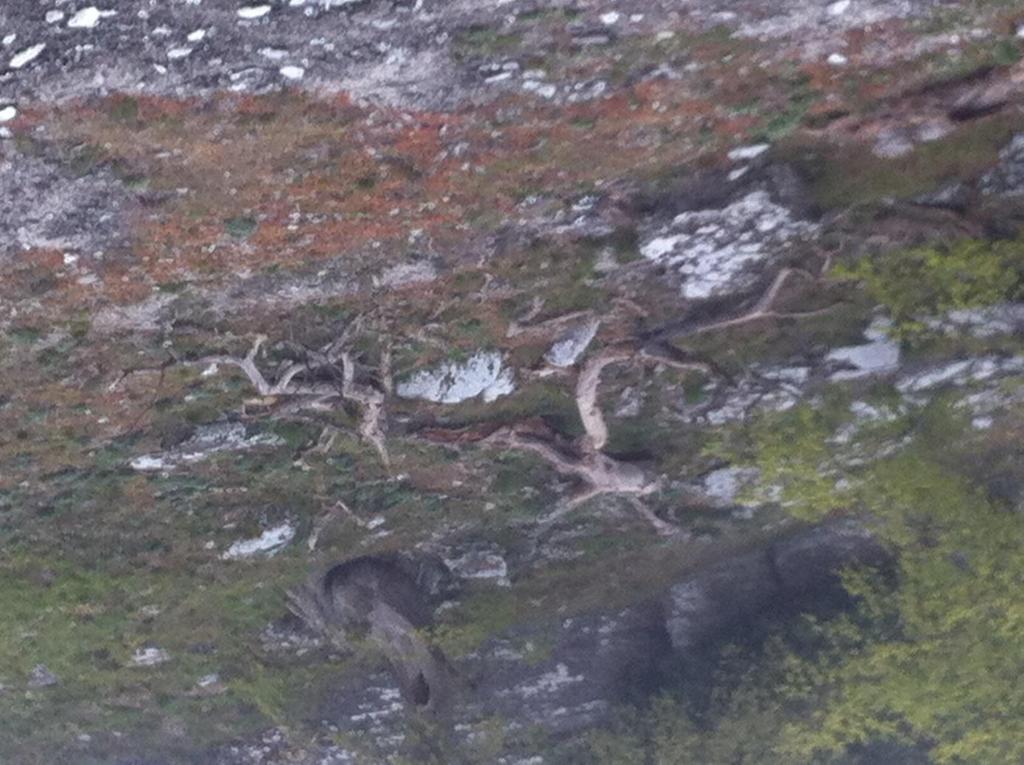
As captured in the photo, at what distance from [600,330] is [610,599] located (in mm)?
3184

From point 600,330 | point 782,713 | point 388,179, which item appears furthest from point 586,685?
point 388,179

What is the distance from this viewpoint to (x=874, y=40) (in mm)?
5070

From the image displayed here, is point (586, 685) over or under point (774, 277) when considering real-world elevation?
under

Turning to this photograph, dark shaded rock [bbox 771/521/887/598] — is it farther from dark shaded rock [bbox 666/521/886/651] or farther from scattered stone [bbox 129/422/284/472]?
scattered stone [bbox 129/422/284/472]

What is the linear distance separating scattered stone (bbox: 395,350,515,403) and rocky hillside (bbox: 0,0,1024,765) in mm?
24

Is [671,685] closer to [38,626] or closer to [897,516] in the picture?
[897,516]

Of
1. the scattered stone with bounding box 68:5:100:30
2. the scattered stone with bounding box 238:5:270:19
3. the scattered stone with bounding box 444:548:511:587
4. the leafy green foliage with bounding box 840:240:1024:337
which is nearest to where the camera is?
the scattered stone with bounding box 68:5:100:30

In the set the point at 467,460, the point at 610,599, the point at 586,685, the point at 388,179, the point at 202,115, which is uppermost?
the point at 202,115

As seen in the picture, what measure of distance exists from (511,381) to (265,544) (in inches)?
91.3

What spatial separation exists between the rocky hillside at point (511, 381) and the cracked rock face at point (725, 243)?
0.03 meters

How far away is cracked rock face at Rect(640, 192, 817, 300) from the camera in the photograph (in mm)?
5812

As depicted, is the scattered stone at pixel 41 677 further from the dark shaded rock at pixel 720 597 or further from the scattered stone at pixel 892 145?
the scattered stone at pixel 892 145

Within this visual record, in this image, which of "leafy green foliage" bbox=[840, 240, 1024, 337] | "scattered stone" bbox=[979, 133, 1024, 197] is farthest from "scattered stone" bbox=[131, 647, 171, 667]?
"scattered stone" bbox=[979, 133, 1024, 197]

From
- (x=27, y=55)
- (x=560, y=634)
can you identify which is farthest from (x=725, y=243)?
(x=560, y=634)
